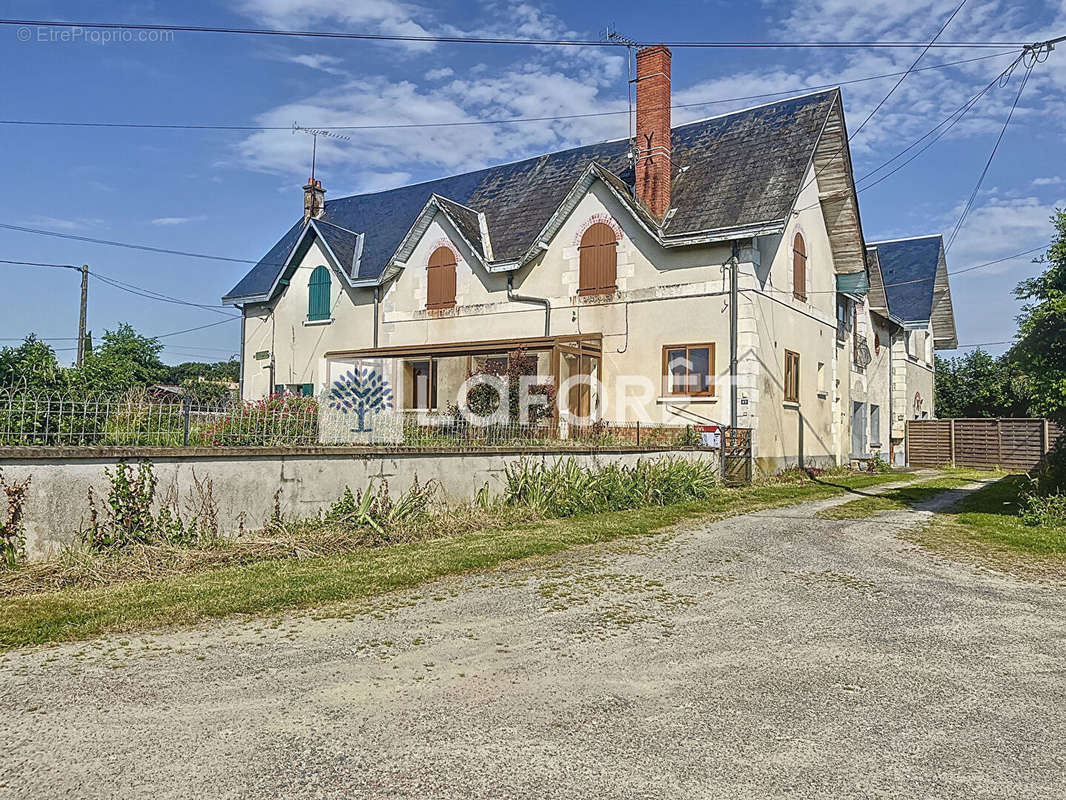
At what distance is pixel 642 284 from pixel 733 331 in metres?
2.58

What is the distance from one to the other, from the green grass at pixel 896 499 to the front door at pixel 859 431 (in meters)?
4.78

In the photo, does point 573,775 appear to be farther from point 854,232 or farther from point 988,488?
point 854,232

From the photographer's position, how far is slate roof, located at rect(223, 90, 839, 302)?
18.3 meters

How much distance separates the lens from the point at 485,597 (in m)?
6.70

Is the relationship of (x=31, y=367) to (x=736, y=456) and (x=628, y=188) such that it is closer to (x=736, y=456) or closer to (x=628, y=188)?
(x=736, y=456)

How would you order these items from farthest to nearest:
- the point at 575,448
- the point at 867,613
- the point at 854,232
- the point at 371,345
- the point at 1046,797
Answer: the point at 371,345, the point at 854,232, the point at 575,448, the point at 867,613, the point at 1046,797

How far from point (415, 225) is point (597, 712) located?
2024 cm

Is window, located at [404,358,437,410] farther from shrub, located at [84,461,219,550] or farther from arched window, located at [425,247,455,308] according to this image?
shrub, located at [84,461,219,550]

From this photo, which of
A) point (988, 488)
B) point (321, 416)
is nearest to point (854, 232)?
point (988, 488)

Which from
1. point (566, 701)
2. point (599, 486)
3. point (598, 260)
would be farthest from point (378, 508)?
point (598, 260)

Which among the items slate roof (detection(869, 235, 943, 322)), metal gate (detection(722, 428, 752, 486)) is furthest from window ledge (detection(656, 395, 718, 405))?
slate roof (detection(869, 235, 943, 322))

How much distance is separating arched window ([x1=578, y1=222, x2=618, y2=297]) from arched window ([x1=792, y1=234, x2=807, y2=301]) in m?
4.59

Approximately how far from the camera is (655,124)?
19.8 metres

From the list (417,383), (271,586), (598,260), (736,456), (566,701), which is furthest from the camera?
(417,383)
